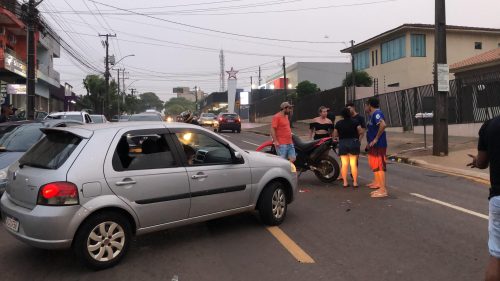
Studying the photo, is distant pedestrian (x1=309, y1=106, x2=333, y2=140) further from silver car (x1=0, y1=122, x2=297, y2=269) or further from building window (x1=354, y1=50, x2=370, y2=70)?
building window (x1=354, y1=50, x2=370, y2=70)

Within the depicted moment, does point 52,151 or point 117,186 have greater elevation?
point 52,151

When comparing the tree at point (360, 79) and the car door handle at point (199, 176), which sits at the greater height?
the tree at point (360, 79)

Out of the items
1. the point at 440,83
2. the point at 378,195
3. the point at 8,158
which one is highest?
the point at 440,83

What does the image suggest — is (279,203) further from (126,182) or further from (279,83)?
(279,83)

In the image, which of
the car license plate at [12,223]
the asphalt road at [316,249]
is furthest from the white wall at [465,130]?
the car license plate at [12,223]

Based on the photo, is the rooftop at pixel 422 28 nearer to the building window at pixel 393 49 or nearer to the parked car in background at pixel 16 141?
the building window at pixel 393 49

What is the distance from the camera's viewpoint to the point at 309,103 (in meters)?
41.6

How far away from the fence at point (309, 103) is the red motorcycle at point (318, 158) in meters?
24.3

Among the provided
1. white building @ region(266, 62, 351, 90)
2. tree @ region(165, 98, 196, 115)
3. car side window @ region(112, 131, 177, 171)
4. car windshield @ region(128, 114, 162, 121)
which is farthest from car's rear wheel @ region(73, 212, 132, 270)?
tree @ region(165, 98, 196, 115)

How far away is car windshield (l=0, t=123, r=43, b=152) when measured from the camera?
8.54 metres

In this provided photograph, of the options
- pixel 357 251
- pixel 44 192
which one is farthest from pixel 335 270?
pixel 44 192

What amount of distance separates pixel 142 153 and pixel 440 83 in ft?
42.1

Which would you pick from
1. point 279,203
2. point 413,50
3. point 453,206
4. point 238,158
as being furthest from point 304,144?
point 413,50

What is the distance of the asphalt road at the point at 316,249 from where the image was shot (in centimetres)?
495
